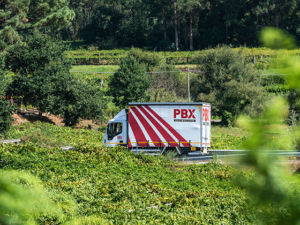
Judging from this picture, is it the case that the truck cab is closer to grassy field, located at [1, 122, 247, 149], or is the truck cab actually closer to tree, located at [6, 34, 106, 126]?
grassy field, located at [1, 122, 247, 149]

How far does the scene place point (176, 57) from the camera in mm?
63938

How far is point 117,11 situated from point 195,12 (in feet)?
63.0

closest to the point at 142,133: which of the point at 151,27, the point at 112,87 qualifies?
the point at 112,87

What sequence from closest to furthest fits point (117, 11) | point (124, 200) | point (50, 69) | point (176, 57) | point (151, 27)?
point (124, 200) < point (50, 69) < point (176, 57) < point (151, 27) < point (117, 11)

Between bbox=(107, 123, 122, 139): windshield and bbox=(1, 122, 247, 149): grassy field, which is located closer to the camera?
bbox=(107, 123, 122, 139): windshield

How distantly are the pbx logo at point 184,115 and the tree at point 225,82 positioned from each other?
15.4 m

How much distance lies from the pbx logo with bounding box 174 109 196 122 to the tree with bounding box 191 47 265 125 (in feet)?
50.5

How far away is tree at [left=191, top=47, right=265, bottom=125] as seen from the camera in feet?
131

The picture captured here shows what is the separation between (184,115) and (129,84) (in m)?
16.6

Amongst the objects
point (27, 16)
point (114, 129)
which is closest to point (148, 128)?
point (114, 129)

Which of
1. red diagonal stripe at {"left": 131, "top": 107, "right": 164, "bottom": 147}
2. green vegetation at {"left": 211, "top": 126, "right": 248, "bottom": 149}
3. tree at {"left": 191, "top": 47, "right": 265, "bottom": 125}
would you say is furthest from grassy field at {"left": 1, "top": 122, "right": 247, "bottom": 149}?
tree at {"left": 191, "top": 47, "right": 265, "bottom": 125}

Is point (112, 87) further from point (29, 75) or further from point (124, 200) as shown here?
point (124, 200)

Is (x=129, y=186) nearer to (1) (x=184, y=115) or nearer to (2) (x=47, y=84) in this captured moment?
(1) (x=184, y=115)

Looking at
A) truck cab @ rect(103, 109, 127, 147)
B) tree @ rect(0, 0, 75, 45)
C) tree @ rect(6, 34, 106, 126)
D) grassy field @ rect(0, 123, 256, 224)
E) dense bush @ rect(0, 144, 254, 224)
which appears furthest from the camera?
tree @ rect(0, 0, 75, 45)
